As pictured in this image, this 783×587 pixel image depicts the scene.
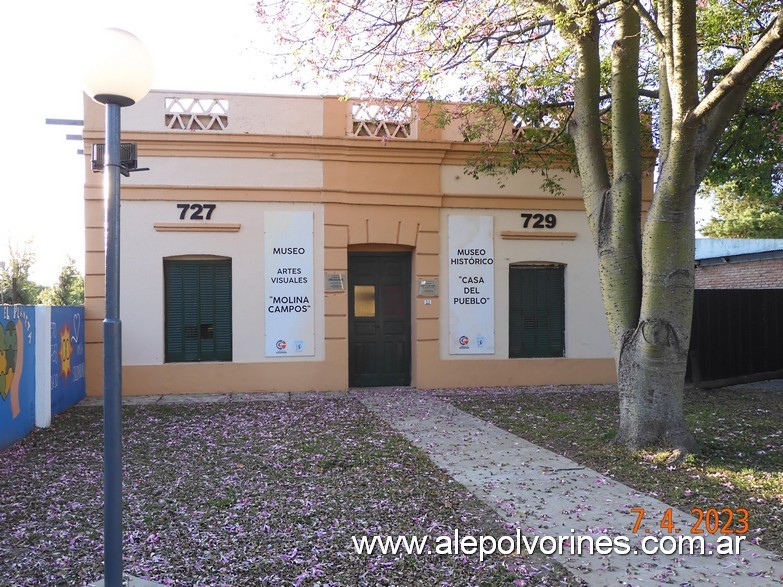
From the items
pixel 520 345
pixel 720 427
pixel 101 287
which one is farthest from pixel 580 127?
pixel 101 287

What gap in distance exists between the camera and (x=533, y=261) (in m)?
12.5

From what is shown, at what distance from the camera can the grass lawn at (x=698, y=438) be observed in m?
5.34

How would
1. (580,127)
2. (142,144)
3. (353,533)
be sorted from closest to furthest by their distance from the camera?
(353,533) → (580,127) → (142,144)

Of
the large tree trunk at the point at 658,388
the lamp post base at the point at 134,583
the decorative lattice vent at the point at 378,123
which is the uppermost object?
the decorative lattice vent at the point at 378,123

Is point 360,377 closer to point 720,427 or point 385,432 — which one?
point 385,432

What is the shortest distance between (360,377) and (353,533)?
7519 millimetres

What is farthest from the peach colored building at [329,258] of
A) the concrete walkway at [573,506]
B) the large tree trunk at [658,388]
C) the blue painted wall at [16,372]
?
the large tree trunk at [658,388]

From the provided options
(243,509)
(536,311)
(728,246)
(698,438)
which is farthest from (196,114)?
(728,246)

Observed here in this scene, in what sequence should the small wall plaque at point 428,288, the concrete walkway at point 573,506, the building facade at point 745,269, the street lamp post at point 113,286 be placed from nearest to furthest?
the street lamp post at point 113,286 → the concrete walkway at point 573,506 → the small wall plaque at point 428,288 → the building facade at point 745,269

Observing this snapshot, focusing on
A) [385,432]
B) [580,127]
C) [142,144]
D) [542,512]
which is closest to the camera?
[542,512]

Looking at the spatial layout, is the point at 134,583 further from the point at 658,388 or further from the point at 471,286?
the point at 471,286

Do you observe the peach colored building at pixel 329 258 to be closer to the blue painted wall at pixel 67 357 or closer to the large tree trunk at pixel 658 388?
the blue painted wall at pixel 67 357

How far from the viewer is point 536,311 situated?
1257 centimetres
